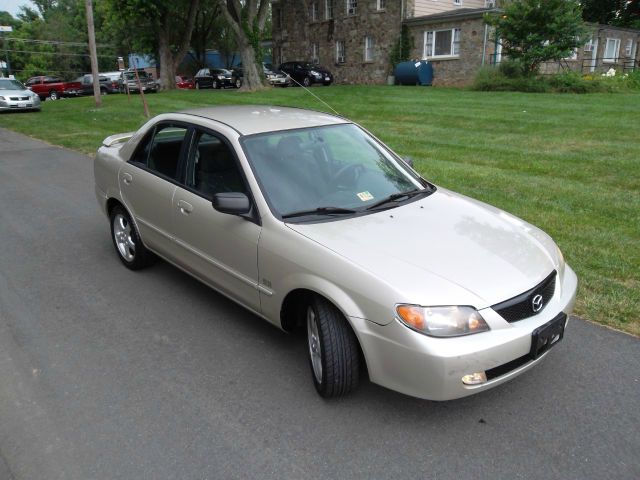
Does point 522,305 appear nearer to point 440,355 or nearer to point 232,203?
point 440,355

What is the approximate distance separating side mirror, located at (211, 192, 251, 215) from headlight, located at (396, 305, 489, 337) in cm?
133

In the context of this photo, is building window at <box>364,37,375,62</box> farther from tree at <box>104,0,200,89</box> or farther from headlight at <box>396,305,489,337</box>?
headlight at <box>396,305,489,337</box>

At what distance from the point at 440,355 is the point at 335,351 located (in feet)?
2.04

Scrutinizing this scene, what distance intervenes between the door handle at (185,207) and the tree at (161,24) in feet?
89.1

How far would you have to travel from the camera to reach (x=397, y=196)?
4.17m

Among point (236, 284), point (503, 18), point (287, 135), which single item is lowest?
point (236, 284)

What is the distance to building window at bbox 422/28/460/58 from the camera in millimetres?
28562

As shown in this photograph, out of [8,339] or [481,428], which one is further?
[8,339]

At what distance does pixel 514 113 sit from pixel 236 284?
13.1 meters

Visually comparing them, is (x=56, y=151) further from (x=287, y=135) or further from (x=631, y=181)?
(x=631, y=181)

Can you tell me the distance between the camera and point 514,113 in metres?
15.3

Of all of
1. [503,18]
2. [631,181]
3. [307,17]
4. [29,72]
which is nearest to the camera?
[631,181]

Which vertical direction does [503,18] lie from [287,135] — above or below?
above

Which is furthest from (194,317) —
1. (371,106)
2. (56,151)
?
(371,106)
